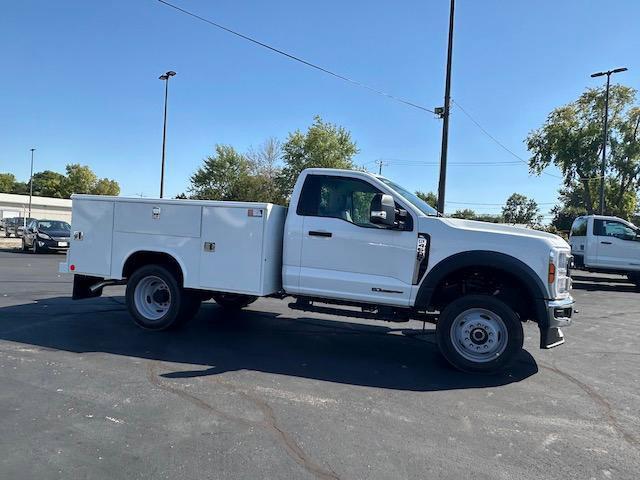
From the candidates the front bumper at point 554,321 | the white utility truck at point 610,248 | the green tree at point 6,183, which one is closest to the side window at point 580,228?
the white utility truck at point 610,248

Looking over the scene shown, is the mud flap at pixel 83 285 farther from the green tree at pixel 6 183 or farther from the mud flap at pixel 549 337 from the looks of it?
the green tree at pixel 6 183

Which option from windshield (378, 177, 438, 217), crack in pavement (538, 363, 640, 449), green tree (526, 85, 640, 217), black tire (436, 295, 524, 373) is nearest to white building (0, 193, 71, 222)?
green tree (526, 85, 640, 217)

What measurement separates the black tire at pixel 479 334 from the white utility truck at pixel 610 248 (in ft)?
40.4

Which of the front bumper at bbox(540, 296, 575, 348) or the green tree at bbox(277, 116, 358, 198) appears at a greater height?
the green tree at bbox(277, 116, 358, 198)

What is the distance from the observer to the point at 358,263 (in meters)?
6.21

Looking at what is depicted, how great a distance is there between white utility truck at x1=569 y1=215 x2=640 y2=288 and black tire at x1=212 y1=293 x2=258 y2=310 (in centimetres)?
1235

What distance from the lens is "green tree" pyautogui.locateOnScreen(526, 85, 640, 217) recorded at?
34906 millimetres

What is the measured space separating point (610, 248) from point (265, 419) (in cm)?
1535

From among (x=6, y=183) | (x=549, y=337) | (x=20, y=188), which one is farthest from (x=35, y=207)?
(x=549, y=337)

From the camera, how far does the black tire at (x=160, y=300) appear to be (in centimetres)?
701

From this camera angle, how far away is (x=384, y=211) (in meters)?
5.86

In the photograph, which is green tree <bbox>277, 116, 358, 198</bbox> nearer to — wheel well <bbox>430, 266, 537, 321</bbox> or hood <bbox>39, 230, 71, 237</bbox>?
hood <bbox>39, 230, 71, 237</bbox>

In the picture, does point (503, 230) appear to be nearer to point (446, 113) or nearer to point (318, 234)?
point (318, 234)

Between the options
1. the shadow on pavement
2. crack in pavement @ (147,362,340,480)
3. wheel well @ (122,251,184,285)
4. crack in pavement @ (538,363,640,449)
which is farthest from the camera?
wheel well @ (122,251,184,285)
